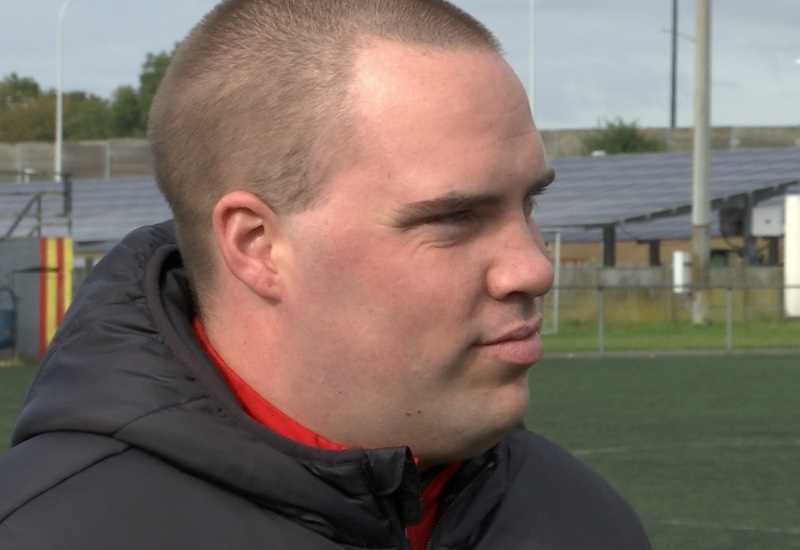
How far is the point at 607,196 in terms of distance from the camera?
39562mm

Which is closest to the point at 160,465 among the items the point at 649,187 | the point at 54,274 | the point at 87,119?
the point at 54,274

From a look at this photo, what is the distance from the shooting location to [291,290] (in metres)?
1.72

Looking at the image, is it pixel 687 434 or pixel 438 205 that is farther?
pixel 687 434

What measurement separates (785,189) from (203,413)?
3603 centimetres

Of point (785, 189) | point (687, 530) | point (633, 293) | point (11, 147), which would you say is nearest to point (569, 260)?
point (785, 189)

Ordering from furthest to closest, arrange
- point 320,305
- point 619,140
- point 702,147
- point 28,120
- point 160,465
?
point 28,120
point 619,140
point 702,147
point 320,305
point 160,465

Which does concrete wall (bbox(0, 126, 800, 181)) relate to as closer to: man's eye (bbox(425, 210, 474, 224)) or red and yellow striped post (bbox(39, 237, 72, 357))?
red and yellow striped post (bbox(39, 237, 72, 357))

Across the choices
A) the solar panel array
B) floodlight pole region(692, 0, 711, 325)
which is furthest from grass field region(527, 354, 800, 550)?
the solar panel array

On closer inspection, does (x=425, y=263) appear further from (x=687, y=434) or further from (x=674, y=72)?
(x=674, y=72)

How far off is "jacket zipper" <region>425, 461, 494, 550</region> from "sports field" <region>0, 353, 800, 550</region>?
566cm

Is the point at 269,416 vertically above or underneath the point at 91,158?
underneath

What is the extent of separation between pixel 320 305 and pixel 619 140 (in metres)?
69.5

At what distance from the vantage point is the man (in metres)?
1.58

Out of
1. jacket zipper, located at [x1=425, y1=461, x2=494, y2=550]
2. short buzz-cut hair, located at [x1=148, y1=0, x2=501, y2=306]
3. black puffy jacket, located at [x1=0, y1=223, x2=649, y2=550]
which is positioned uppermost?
short buzz-cut hair, located at [x1=148, y1=0, x2=501, y2=306]
